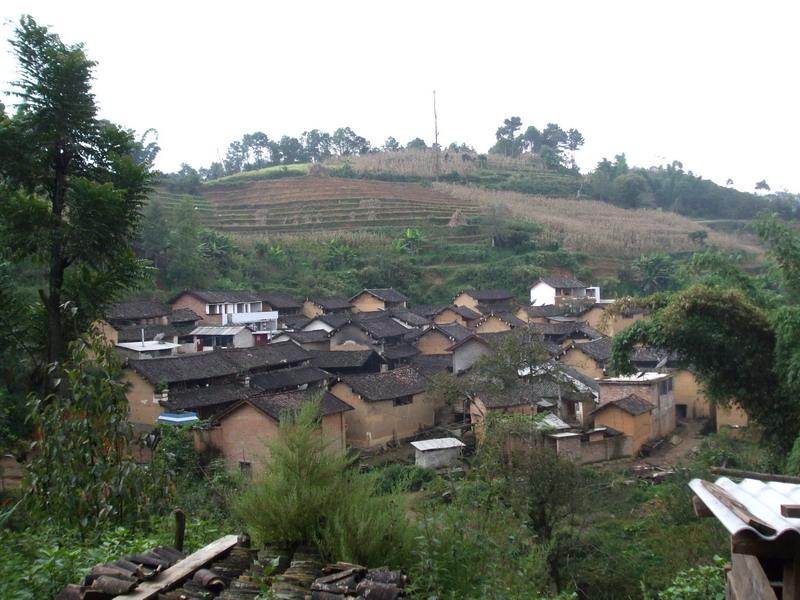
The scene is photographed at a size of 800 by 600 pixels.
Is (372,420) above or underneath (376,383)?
underneath

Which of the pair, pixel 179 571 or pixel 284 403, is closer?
pixel 179 571

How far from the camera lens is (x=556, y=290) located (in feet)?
137

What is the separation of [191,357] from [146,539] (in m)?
17.2

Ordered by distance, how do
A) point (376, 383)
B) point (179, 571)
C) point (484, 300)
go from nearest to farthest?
point (179, 571) < point (376, 383) < point (484, 300)

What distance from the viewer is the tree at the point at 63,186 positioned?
649cm

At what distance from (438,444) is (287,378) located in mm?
6428

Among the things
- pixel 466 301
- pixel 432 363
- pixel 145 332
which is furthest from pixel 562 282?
pixel 145 332

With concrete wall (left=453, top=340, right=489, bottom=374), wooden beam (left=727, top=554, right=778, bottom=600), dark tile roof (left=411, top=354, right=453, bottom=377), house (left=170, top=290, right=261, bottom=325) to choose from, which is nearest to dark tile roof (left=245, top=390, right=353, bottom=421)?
dark tile roof (left=411, top=354, right=453, bottom=377)

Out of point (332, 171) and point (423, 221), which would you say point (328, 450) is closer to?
point (423, 221)

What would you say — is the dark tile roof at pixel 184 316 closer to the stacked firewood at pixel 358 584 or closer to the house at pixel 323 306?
the house at pixel 323 306

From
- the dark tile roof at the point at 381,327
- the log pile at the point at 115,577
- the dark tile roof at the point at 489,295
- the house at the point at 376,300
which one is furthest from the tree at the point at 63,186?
the dark tile roof at the point at 489,295

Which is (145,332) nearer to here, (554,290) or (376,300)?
(376,300)

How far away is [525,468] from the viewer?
12.0m

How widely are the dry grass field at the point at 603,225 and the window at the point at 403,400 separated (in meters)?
32.1
